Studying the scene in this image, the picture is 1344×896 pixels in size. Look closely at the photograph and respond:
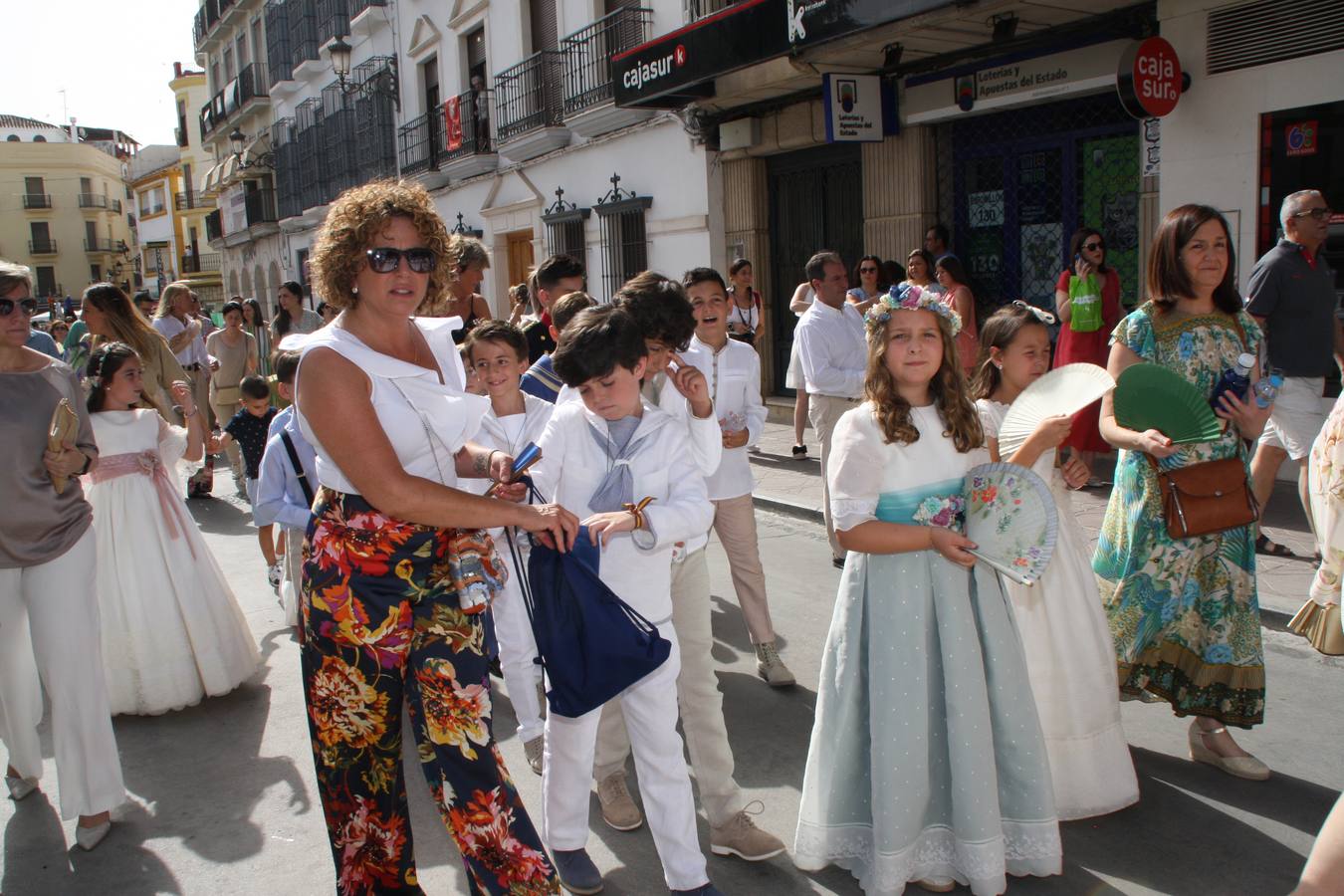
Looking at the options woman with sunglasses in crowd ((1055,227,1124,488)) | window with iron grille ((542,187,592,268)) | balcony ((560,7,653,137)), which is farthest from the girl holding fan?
window with iron grille ((542,187,592,268))

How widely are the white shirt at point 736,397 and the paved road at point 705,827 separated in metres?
0.91

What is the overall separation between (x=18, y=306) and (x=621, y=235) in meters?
12.3

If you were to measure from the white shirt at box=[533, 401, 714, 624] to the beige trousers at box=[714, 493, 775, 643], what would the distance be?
1.54 m

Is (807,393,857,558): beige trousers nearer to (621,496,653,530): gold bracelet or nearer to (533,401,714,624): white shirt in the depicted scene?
(533,401,714,624): white shirt

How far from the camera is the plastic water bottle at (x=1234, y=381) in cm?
366

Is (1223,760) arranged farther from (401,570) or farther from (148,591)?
(148,591)

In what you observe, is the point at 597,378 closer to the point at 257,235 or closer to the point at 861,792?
the point at 861,792

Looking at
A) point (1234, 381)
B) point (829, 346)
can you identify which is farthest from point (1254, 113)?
point (1234, 381)

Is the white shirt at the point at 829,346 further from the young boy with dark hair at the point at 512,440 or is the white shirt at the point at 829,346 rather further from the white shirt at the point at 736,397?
the young boy with dark hair at the point at 512,440

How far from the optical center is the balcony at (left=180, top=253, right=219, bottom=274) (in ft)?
182

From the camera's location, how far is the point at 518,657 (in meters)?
4.12

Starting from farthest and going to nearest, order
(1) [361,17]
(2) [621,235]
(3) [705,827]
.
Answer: (1) [361,17] < (2) [621,235] < (3) [705,827]

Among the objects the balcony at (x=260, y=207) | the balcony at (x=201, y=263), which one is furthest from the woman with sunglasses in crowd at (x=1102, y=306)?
the balcony at (x=201, y=263)

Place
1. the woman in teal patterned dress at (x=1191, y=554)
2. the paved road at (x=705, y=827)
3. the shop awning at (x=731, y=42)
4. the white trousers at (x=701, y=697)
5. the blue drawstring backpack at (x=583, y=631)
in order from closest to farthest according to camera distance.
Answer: the blue drawstring backpack at (x=583, y=631), the paved road at (x=705, y=827), the white trousers at (x=701, y=697), the woman in teal patterned dress at (x=1191, y=554), the shop awning at (x=731, y=42)
